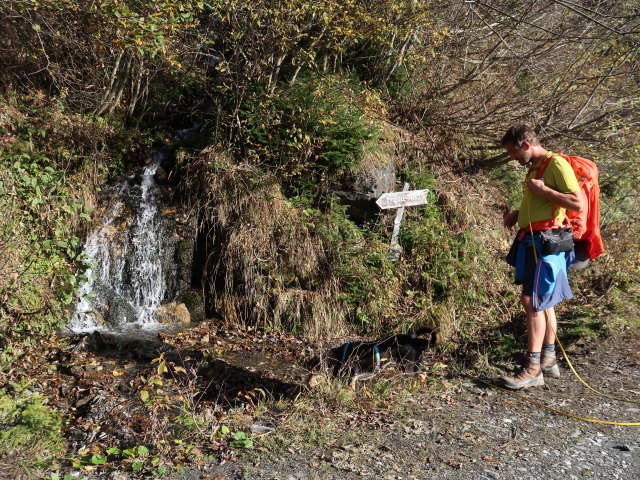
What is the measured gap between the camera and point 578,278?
805cm

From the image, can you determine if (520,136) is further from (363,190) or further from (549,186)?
(363,190)

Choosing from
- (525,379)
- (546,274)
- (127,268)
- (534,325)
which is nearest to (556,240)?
(546,274)

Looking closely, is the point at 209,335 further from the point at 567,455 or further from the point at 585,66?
the point at 585,66

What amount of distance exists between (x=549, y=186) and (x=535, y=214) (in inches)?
10.6

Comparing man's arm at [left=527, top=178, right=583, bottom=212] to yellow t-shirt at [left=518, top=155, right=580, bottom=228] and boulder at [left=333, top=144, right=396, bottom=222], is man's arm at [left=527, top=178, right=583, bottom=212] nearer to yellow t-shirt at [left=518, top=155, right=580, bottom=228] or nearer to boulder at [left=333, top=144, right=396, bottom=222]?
yellow t-shirt at [left=518, top=155, right=580, bottom=228]

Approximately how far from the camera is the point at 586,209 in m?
4.39

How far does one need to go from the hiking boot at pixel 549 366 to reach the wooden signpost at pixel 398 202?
3.09 meters

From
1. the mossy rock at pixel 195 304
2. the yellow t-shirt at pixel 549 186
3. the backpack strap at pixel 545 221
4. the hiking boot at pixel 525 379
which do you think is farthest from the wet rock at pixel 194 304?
the backpack strap at pixel 545 221

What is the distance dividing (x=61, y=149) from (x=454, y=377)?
658 cm

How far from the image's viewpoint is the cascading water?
7.05m

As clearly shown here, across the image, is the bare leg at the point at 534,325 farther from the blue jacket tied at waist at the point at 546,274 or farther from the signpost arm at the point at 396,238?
the signpost arm at the point at 396,238

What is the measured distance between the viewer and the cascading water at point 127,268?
7055 mm

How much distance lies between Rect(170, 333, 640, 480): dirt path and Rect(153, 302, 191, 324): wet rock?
348 centimetres

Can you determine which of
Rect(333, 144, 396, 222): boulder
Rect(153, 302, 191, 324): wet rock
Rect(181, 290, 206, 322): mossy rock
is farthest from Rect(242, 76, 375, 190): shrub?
Rect(153, 302, 191, 324): wet rock
